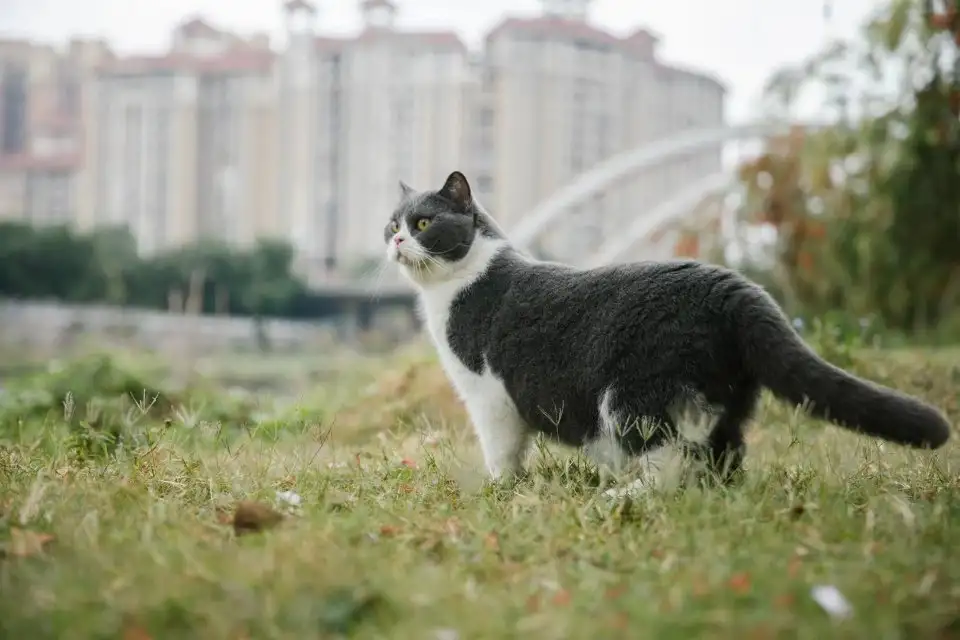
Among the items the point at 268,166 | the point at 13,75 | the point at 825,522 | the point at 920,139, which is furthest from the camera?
the point at 268,166

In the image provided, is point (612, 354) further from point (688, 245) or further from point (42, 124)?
point (42, 124)

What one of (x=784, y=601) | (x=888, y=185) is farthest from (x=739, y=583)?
(x=888, y=185)

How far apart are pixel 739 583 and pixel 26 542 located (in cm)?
102

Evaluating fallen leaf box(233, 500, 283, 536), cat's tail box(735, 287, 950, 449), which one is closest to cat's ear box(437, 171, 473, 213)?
cat's tail box(735, 287, 950, 449)

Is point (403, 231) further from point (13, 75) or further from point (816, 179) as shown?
point (13, 75)

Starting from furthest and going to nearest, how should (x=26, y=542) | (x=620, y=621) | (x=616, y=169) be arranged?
(x=616, y=169) < (x=26, y=542) < (x=620, y=621)

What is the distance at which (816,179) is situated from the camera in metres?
7.04

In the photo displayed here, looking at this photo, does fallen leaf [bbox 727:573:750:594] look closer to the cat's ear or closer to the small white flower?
the small white flower

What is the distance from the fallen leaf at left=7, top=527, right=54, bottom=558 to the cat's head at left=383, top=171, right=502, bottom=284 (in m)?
1.06

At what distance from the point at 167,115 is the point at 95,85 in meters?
1.30

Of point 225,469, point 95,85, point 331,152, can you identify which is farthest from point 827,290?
point 95,85

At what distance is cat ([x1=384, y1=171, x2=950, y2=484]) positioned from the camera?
157cm

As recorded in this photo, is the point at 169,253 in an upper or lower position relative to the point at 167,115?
lower

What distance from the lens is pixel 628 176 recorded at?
11.7m
